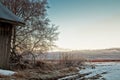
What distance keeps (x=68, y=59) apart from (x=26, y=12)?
5.36 metres

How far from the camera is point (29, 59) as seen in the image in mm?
23812

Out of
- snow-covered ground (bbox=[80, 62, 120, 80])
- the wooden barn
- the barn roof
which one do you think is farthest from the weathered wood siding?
snow-covered ground (bbox=[80, 62, 120, 80])

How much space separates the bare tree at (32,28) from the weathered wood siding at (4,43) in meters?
5.75

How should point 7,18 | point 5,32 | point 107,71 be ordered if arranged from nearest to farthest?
point 7,18 → point 5,32 → point 107,71

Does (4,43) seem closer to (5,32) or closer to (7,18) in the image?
(5,32)

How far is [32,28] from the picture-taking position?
24.6 meters

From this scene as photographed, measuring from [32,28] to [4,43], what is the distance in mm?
6895

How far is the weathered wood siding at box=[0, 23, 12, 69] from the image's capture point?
17.5 m

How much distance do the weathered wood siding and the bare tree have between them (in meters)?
5.75

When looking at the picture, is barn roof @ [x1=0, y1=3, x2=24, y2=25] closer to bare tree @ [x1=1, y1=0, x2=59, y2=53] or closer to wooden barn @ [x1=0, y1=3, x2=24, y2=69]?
wooden barn @ [x1=0, y1=3, x2=24, y2=69]

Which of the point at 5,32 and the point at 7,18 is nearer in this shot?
the point at 7,18

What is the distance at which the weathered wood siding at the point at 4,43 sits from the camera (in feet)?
57.5

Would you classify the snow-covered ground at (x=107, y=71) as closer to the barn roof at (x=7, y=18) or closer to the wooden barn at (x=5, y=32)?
the wooden barn at (x=5, y=32)

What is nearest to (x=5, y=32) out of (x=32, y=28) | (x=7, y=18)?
(x=7, y=18)
